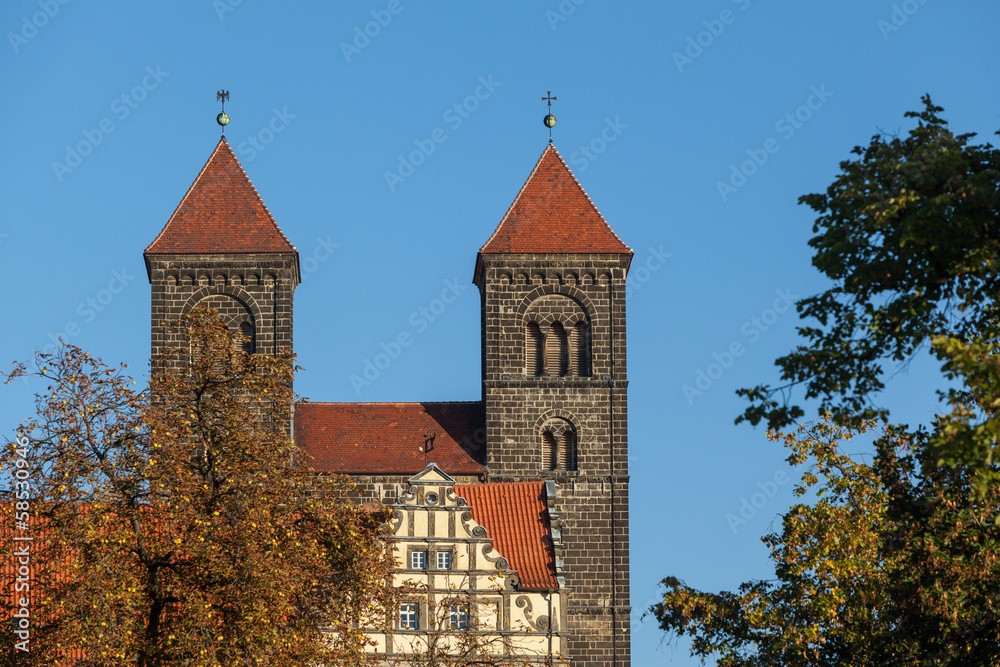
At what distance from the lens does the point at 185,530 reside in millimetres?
26797

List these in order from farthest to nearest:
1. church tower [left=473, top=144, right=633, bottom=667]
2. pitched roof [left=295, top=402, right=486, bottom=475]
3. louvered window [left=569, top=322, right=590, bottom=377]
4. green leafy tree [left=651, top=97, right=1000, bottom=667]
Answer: louvered window [left=569, top=322, right=590, bottom=377] < pitched roof [left=295, top=402, right=486, bottom=475] < church tower [left=473, top=144, right=633, bottom=667] < green leafy tree [left=651, top=97, right=1000, bottom=667]

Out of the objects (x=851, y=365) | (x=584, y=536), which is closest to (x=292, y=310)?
(x=584, y=536)

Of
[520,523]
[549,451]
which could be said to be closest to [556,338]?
[549,451]

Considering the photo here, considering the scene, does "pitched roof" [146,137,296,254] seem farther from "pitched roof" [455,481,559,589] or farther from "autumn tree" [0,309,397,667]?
"autumn tree" [0,309,397,667]

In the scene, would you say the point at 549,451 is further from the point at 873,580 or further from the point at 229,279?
the point at 873,580

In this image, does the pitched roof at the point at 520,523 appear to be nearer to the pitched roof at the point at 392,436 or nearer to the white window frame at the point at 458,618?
the white window frame at the point at 458,618

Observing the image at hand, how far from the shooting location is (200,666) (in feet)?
82.7

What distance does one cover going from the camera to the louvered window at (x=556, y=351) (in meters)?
53.9

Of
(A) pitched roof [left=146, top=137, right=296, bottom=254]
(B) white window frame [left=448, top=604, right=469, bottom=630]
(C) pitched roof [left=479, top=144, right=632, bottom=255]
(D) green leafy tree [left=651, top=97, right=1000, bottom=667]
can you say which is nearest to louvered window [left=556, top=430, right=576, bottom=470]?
(C) pitched roof [left=479, top=144, right=632, bottom=255]

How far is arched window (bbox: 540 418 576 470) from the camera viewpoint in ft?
174

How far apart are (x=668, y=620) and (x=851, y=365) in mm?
9047

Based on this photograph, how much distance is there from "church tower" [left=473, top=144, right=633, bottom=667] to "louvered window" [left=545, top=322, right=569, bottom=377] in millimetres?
32

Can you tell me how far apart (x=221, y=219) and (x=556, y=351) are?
38.9 ft

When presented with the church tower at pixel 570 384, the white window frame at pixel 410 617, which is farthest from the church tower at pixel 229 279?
the white window frame at pixel 410 617
